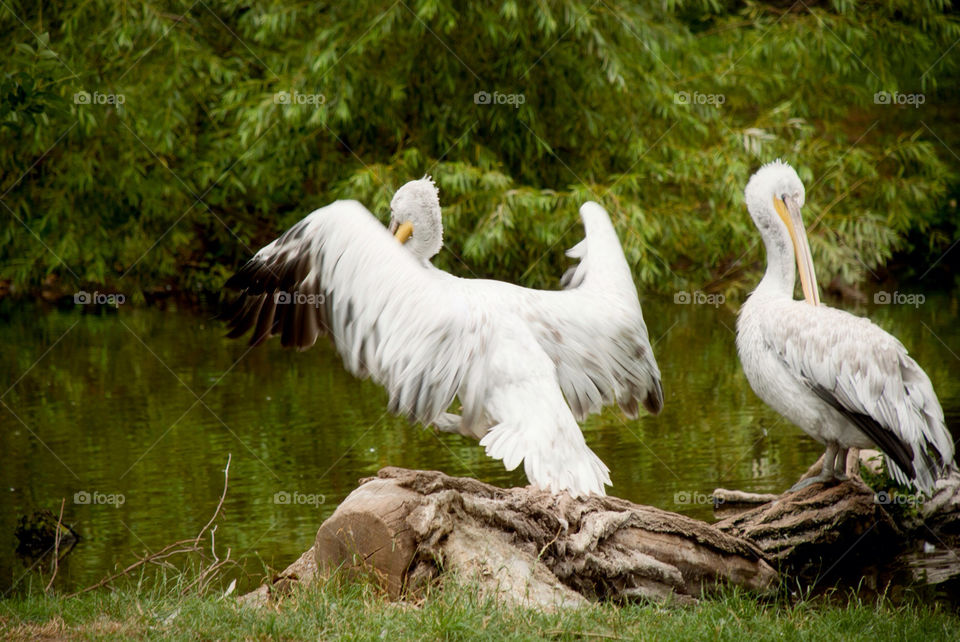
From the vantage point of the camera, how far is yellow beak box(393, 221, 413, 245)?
18.7 ft

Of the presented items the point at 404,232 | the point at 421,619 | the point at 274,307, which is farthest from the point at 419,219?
the point at 421,619

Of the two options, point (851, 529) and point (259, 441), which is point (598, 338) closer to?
point (851, 529)

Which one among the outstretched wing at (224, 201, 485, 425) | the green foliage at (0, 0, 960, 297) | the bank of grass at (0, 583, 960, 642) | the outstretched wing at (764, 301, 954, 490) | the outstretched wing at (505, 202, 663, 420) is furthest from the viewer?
the green foliage at (0, 0, 960, 297)

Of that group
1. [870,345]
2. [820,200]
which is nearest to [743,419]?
[870,345]

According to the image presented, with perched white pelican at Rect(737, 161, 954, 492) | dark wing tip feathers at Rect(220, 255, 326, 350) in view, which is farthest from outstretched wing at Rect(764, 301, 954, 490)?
dark wing tip feathers at Rect(220, 255, 326, 350)

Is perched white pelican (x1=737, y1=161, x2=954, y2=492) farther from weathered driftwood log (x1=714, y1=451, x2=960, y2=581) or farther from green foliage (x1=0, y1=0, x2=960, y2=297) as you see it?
green foliage (x1=0, y1=0, x2=960, y2=297)

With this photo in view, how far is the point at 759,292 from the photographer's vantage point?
585 cm

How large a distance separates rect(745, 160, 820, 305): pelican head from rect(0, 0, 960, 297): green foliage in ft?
15.2

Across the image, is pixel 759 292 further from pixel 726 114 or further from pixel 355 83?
pixel 726 114

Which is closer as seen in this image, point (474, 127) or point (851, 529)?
point (851, 529)

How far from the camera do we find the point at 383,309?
4.63 metres

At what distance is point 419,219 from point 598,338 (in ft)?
4.05

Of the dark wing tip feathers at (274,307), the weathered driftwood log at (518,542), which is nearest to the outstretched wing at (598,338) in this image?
the weathered driftwood log at (518,542)

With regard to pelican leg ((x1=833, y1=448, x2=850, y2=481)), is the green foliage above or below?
above
